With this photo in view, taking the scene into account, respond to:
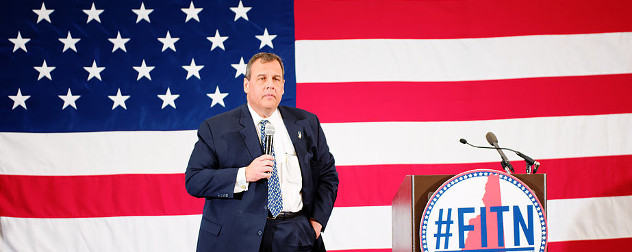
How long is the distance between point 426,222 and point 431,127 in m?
1.85

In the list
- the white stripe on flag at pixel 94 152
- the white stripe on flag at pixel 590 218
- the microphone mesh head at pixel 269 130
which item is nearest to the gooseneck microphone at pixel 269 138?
the microphone mesh head at pixel 269 130

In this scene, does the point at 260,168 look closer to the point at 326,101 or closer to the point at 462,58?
the point at 326,101

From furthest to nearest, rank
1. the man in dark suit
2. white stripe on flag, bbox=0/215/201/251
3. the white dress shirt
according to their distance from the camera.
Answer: white stripe on flag, bbox=0/215/201/251
the white dress shirt
the man in dark suit

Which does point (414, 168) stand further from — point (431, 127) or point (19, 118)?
point (19, 118)

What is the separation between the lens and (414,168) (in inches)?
140

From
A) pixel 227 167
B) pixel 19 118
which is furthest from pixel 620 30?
pixel 19 118

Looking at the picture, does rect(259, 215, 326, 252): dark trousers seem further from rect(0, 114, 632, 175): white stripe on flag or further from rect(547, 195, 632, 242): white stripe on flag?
rect(547, 195, 632, 242): white stripe on flag

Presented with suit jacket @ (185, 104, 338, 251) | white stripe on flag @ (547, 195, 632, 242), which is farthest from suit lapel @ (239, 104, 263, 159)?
white stripe on flag @ (547, 195, 632, 242)

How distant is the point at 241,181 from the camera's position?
193 cm

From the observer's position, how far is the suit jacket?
1935mm

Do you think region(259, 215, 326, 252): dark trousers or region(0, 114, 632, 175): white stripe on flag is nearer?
region(259, 215, 326, 252): dark trousers

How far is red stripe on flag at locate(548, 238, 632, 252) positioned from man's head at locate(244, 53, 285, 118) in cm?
242

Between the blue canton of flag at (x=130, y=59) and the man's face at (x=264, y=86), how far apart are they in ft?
4.57

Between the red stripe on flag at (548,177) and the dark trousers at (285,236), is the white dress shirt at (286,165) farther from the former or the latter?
the red stripe on flag at (548,177)
